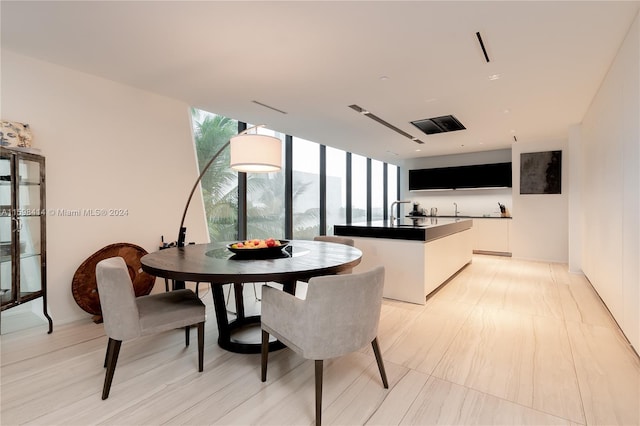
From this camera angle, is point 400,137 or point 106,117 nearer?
point 106,117

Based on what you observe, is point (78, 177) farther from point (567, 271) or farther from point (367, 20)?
point (567, 271)

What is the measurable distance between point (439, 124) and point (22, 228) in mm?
5072

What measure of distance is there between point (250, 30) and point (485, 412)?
2.82 meters

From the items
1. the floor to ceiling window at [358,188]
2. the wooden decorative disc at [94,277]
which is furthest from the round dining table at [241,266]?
the floor to ceiling window at [358,188]

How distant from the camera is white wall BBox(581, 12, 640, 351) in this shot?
2229mm

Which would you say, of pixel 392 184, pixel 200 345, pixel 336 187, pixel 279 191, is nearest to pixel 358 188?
pixel 336 187

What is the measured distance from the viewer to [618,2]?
6.51 feet

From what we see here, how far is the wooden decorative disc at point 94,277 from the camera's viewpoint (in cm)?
284

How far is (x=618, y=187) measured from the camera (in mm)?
2658

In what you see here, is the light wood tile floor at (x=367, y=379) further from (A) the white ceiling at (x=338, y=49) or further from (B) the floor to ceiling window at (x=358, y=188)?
(B) the floor to ceiling window at (x=358, y=188)

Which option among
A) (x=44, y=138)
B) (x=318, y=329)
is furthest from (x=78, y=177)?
(x=318, y=329)

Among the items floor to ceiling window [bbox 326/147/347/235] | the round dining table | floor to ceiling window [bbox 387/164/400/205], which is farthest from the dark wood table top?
floor to ceiling window [bbox 387/164/400/205]

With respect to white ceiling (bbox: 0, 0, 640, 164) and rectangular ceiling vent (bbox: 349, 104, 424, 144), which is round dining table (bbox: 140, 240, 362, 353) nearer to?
white ceiling (bbox: 0, 0, 640, 164)

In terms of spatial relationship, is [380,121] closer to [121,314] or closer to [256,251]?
[256,251]
